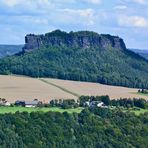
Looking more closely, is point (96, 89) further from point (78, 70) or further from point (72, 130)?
point (72, 130)

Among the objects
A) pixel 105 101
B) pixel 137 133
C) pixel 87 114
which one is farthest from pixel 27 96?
pixel 137 133

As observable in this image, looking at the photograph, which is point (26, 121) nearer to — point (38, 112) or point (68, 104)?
point (38, 112)

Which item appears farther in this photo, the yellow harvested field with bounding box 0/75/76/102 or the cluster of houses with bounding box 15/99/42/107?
the yellow harvested field with bounding box 0/75/76/102

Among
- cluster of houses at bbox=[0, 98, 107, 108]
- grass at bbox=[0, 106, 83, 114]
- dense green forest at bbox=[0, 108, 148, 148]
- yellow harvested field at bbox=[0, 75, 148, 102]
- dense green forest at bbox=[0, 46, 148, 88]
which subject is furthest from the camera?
dense green forest at bbox=[0, 46, 148, 88]

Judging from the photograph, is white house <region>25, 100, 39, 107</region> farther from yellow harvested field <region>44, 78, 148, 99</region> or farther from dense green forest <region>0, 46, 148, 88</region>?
dense green forest <region>0, 46, 148, 88</region>

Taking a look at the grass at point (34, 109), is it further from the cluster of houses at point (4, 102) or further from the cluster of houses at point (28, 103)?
the cluster of houses at point (4, 102)

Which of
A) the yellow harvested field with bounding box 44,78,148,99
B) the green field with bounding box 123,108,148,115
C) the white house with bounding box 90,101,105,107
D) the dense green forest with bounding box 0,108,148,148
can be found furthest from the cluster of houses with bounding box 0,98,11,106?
the yellow harvested field with bounding box 44,78,148,99
